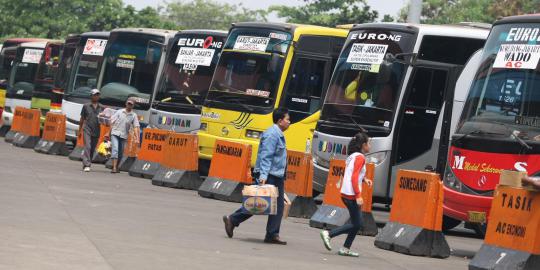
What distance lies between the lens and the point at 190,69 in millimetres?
29141

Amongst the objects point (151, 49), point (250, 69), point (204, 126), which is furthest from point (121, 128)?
point (151, 49)

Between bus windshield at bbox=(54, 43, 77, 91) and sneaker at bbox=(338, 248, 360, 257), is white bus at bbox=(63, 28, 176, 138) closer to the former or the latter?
bus windshield at bbox=(54, 43, 77, 91)

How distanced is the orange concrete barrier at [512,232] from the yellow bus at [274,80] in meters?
10.9

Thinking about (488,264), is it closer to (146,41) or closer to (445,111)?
(445,111)

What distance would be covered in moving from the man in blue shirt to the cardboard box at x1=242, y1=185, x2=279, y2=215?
13 centimetres

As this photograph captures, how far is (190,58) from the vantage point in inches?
1152

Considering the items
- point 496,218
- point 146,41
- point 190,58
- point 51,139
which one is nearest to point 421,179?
point 496,218

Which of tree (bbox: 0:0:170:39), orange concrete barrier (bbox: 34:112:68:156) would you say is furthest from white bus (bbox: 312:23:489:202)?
tree (bbox: 0:0:170:39)

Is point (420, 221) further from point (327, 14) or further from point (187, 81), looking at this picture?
point (327, 14)

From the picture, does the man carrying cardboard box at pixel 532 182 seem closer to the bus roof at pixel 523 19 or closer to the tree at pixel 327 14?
the bus roof at pixel 523 19

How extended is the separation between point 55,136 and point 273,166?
63.7 feet

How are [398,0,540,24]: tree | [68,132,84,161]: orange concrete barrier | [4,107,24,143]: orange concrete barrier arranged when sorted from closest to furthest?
[68,132,84,161]: orange concrete barrier
[4,107,24,143]: orange concrete barrier
[398,0,540,24]: tree

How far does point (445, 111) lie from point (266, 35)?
243 inches

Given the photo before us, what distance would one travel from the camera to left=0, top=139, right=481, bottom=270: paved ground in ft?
41.3
